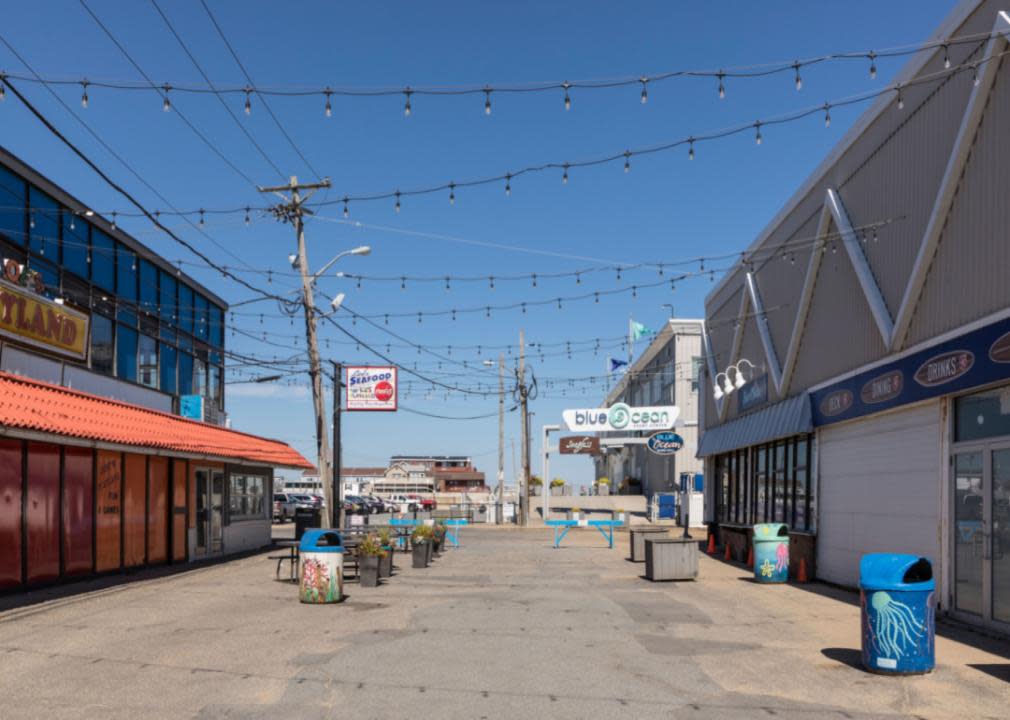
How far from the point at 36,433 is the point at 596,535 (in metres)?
29.5

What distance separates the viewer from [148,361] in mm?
26359

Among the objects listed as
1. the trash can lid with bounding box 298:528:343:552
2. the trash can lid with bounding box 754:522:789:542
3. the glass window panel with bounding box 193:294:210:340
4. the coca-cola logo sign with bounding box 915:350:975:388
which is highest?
the glass window panel with bounding box 193:294:210:340

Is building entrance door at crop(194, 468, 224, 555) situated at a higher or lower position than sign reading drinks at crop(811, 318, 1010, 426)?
lower

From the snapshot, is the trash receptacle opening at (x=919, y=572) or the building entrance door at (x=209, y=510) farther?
the building entrance door at (x=209, y=510)

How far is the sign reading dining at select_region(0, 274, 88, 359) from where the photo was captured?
55.9 feet

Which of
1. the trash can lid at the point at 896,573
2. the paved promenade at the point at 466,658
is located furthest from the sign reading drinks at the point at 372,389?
the trash can lid at the point at 896,573

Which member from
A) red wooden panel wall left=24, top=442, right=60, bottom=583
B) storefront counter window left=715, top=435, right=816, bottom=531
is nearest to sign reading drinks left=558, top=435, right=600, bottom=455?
storefront counter window left=715, top=435, right=816, bottom=531

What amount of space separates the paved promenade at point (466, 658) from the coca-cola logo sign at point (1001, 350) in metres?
3.54

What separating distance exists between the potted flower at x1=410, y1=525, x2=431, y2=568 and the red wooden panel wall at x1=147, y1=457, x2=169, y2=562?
5.97 m

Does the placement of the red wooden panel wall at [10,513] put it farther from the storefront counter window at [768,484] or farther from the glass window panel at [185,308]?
the storefront counter window at [768,484]

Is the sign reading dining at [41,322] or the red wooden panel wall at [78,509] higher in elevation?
the sign reading dining at [41,322]

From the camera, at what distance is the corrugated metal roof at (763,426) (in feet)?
67.7

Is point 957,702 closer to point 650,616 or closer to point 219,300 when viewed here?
point 650,616

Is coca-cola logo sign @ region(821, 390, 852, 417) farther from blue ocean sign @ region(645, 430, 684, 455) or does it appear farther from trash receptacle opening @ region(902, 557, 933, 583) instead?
blue ocean sign @ region(645, 430, 684, 455)
